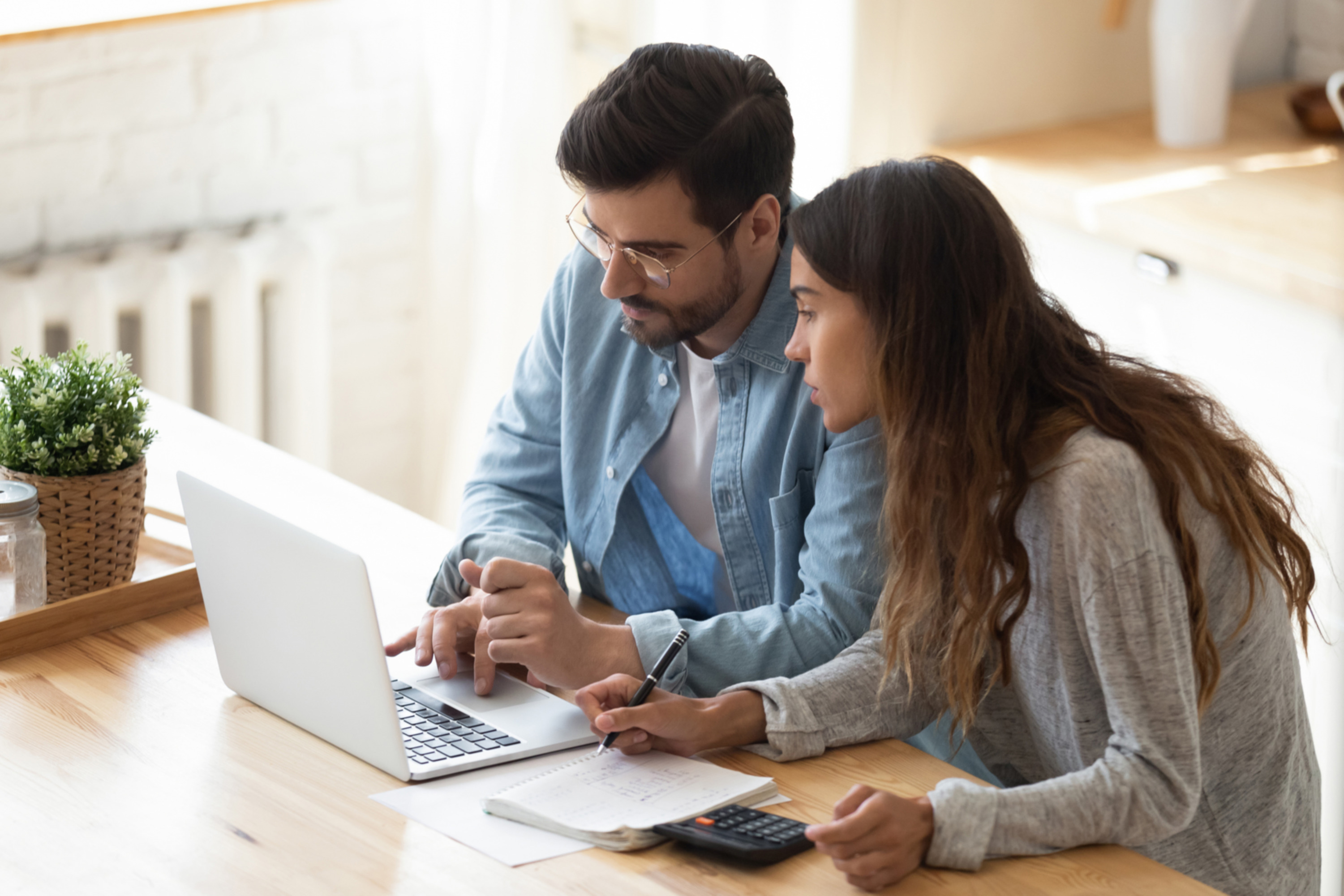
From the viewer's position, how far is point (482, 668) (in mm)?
1384

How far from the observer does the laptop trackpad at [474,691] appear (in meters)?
1.37

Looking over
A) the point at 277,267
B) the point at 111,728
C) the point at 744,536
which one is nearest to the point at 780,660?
the point at 744,536

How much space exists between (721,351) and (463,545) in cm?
34

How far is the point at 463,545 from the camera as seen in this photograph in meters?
1.59

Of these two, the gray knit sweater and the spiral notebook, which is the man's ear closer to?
the gray knit sweater

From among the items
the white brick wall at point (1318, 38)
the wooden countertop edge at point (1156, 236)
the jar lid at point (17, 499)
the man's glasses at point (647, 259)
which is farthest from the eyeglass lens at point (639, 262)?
the white brick wall at point (1318, 38)

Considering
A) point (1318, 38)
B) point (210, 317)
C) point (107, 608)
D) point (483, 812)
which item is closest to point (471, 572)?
point (483, 812)

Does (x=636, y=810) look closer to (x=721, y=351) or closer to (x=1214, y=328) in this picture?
(x=721, y=351)

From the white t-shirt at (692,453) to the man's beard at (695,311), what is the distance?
0.22ft

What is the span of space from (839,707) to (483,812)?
0.32 metres

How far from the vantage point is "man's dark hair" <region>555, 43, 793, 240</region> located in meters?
1.50

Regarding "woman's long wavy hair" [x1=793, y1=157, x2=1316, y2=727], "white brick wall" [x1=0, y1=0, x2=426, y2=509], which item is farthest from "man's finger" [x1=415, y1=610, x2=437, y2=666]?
"white brick wall" [x1=0, y1=0, x2=426, y2=509]

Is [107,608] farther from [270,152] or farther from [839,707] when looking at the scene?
[270,152]

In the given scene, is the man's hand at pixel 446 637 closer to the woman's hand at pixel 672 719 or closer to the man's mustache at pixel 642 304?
the woman's hand at pixel 672 719
